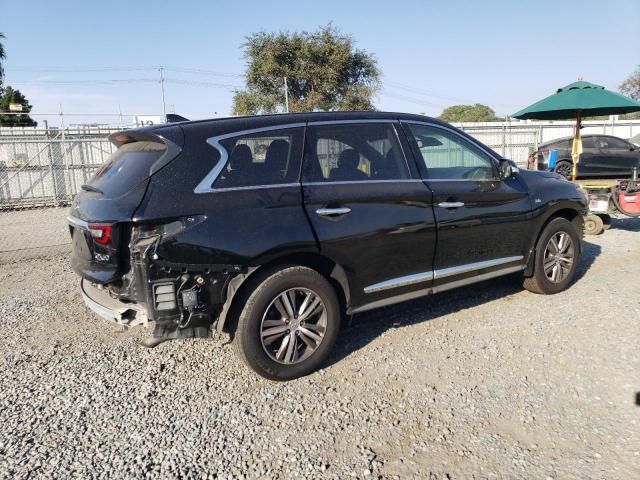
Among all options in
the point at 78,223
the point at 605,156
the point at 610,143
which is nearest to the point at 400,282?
the point at 78,223

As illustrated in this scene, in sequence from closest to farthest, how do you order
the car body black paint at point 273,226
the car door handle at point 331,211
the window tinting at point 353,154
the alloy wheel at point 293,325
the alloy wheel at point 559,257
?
the car body black paint at point 273,226, the alloy wheel at point 293,325, the car door handle at point 331,211, the window tinting at point 353,154, the alloy wheel at point 559,257

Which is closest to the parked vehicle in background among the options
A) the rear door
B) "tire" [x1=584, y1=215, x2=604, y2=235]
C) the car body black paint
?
"tire" [x1=584, y1=215, x2=604, y2=235]

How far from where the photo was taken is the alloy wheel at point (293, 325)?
11.6ft

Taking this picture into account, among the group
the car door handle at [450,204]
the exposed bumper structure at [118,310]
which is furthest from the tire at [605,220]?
the exposed bumper structure at [118,310]

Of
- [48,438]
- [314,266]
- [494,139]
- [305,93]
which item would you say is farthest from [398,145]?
[305,93]

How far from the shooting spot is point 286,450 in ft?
9.36

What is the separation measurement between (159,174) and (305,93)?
3109 cm

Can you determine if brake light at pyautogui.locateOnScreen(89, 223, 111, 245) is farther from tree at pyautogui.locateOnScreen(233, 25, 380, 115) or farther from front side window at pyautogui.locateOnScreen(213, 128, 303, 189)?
tree at pyautogui.locateOnScreen(233, 25, 380, 115)

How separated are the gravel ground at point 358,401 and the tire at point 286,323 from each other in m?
0.16

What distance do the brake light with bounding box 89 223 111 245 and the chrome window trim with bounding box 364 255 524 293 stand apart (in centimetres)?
189

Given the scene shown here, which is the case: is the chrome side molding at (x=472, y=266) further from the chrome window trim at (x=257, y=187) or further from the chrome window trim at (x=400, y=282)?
the chrome window trim at (x=257, y=187)

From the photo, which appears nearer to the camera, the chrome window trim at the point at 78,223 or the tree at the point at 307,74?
the chrome window trim at the point at 78,223

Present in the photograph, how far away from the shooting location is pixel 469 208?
14.7 ft

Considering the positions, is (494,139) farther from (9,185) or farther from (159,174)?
(159,174)
